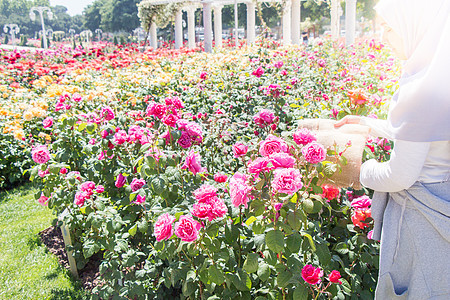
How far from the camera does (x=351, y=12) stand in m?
13.4

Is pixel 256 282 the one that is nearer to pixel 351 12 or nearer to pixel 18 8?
pixel 351 12

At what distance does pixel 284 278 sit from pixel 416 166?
2.48 feet

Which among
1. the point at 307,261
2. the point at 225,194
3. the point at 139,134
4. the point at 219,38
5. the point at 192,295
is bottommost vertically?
the point at 192,295

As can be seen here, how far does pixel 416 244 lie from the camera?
1252 mm

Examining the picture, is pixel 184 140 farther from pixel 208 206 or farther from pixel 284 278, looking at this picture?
pixel 284 278

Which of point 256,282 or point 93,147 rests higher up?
point 93,147

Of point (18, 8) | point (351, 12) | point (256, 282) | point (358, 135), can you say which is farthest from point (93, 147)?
point (18, 8)

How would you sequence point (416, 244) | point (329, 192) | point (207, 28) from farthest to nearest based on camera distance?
point (207, 28) < point (329, 192) < point (416, 244)

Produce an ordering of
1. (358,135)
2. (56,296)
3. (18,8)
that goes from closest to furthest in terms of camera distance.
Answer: (358,135), (56,296), (18,8)

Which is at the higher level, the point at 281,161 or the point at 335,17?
the point at 335,17

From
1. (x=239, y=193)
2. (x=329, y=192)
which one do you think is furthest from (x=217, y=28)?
(x=239, y=193)

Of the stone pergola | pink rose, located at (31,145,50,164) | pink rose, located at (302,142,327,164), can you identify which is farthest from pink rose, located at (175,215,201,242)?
the stone pergola

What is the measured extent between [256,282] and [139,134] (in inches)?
41.5

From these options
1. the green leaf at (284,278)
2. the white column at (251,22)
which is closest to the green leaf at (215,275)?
the green leaf at (284,278)
